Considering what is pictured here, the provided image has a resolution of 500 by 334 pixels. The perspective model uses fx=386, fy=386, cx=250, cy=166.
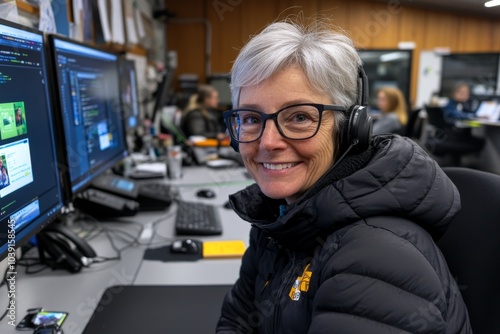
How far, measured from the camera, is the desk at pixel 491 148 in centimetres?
455

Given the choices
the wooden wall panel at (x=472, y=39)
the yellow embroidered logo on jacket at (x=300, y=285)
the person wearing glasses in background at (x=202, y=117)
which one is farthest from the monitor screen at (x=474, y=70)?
the yellow embroidered logo on jacket at (x=300, y=285)

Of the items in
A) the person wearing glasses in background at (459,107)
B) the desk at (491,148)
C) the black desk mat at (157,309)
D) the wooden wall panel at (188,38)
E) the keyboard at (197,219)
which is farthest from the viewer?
the wooden wall panel at (188,38)

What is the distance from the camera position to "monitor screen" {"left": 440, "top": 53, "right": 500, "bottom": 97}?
21.3ft

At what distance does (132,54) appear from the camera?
10.5 ft

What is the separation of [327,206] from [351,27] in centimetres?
593

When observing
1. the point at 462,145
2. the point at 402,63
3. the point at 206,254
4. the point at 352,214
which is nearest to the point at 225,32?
the point at 402,63

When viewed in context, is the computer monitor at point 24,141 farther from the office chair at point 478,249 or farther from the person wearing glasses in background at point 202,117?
the person wearing glasses in background at point 202,117

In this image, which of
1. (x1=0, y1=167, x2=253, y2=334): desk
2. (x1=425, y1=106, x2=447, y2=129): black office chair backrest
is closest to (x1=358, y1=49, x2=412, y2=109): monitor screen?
(x1=425, y1=106, x2=447, y2=129): black office chair backrest

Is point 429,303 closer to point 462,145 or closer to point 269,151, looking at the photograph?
point 269,151

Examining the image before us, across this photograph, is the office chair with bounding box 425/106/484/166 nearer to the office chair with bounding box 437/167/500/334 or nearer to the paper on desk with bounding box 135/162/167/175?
the paper on desk with bounding box 135/162/167/175

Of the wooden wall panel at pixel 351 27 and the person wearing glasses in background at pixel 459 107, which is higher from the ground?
the wooden wall panel at pixel 351 27

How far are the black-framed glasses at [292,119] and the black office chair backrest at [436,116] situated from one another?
4884 mm

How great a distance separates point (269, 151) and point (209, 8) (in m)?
5.92

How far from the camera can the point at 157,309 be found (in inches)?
34.0
